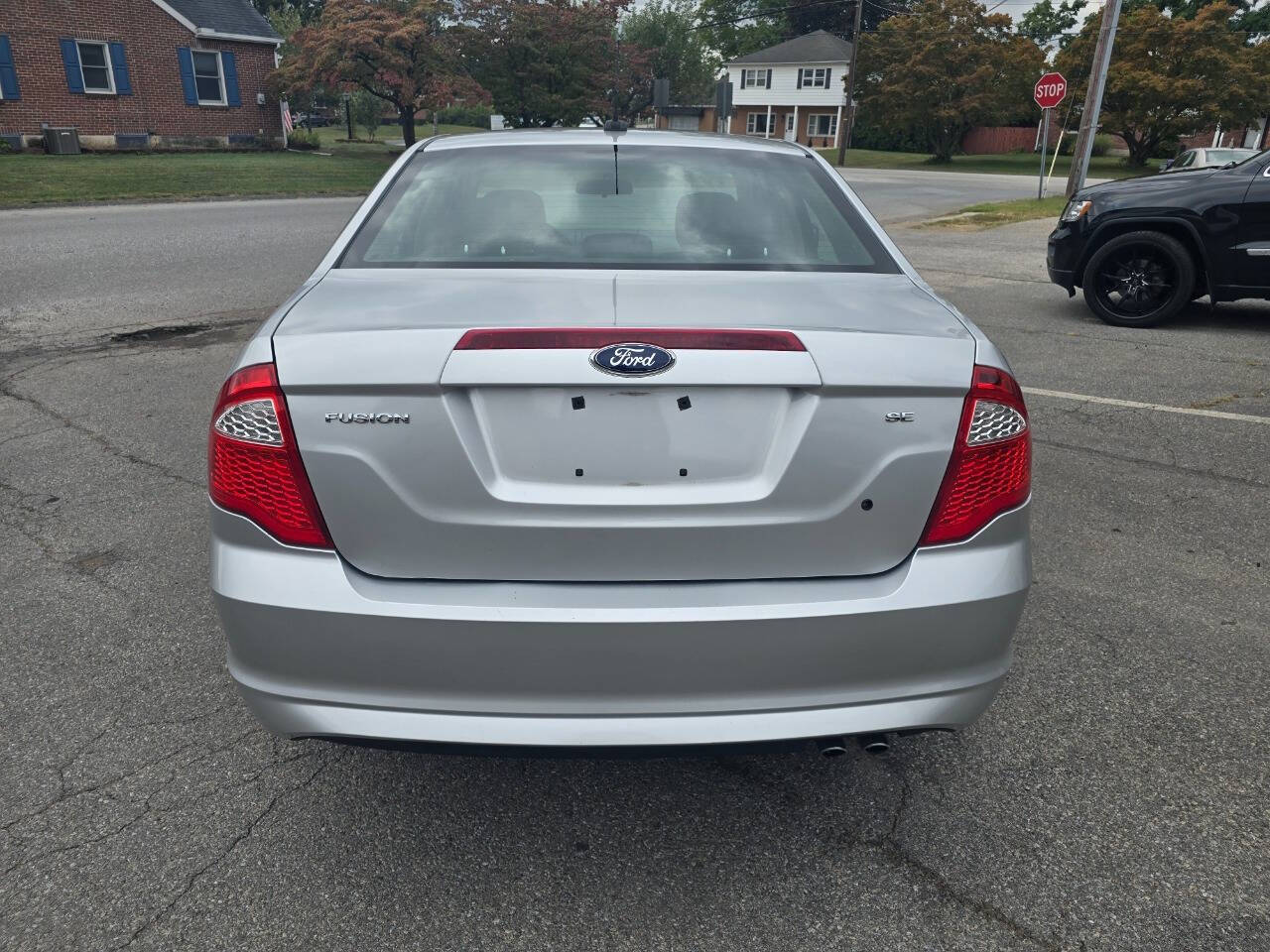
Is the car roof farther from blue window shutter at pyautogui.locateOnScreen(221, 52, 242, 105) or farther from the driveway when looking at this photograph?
blue window shutter at pyautogui.locateOnScreen(221, 52, 242, 105)

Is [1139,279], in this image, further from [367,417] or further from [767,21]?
[767,21]

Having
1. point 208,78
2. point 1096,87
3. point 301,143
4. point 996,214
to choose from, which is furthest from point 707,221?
point 301,143

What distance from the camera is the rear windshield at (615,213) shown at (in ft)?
9.38

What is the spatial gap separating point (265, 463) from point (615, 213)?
157cm

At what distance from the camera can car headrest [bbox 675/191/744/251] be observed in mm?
2963

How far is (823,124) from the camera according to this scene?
2729 inches

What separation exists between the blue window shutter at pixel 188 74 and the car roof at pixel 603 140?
33561 millimetres

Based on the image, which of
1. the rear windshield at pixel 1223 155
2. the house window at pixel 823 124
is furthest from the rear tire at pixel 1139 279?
the house window at pixel 823 124

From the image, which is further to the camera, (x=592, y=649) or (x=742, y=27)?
(x=742, y=27)

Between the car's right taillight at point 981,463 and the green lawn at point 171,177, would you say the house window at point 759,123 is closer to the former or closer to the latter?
the green lawn at point 171,177

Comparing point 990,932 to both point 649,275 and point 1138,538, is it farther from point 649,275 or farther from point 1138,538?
point 1138,538

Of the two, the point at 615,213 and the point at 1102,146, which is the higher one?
the point at 615,213

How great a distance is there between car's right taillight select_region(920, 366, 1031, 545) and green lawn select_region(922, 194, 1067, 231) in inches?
659

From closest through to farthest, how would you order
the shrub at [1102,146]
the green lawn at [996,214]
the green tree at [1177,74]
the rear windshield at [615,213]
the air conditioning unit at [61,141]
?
1. the rear windshield at [615,213]
2. the green lawn at [996,214]
3. the air conditioning unit at [61,141]
4. the green tree at [1177,74]
5. the shrub at [1102,146]
